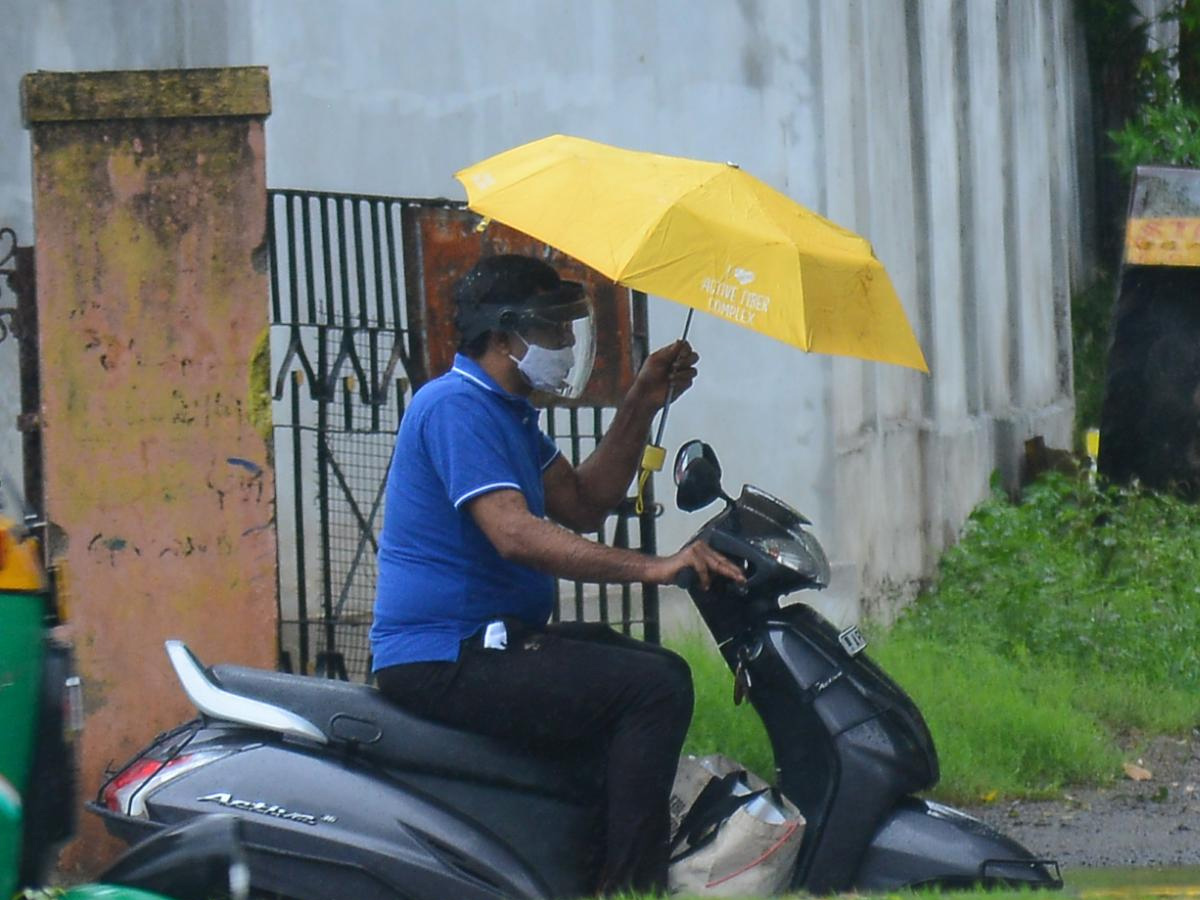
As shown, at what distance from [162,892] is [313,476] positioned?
5101mm

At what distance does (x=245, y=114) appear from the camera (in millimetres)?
5219

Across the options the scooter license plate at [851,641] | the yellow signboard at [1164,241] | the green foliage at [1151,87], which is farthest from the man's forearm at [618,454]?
the green foliage at [1151,87]

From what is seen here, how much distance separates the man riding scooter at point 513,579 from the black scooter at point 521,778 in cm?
8

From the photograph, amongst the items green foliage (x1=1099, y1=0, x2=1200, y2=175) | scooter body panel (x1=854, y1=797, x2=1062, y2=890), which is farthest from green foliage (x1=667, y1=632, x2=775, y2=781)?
green foliage (x1=1099, y1=0, x2=1200, y2=175)

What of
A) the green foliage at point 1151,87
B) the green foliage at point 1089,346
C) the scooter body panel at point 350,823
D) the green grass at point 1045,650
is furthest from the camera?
the green foliage at point 1089,346

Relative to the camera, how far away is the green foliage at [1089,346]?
1608 centimetres

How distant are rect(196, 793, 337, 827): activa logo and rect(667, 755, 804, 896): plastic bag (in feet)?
2.50

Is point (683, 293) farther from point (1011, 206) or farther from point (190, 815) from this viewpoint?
point (1011, 206)

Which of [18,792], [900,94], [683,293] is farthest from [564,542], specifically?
[900,94]

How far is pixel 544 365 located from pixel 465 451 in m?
0.30

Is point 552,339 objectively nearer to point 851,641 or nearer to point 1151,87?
point 851,641

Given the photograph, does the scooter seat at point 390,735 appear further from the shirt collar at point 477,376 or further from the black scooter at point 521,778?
the shirt collar at point 477,376

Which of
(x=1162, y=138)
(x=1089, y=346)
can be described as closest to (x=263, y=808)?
(x=1162, y=138)

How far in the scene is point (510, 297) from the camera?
394 centimetres
